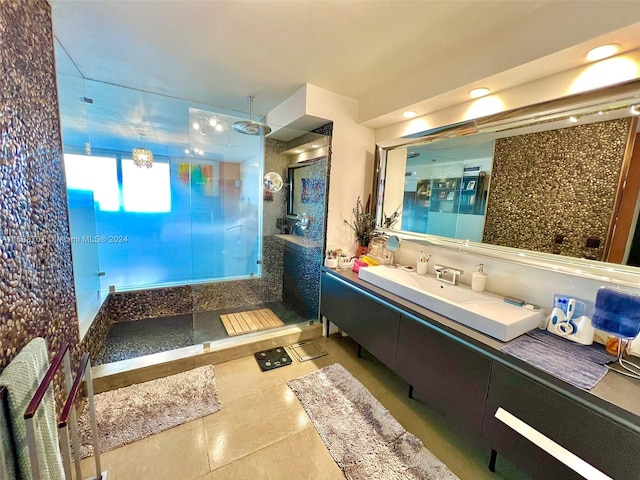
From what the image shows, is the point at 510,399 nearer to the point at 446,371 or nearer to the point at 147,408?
the point at 446,371

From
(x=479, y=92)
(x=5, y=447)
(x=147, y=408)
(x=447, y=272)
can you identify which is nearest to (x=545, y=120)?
(x=479, y=92)

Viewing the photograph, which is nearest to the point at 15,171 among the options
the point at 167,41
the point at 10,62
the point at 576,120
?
the point at 10,62

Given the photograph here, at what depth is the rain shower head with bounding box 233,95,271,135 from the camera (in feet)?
8.82

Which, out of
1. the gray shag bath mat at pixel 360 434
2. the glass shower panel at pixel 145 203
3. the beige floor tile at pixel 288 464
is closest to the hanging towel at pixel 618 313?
the gray shag bath mat at pixel 360 434

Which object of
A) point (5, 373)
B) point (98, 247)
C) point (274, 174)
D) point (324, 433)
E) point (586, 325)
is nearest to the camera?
point (5, 373)

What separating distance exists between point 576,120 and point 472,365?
1.42m

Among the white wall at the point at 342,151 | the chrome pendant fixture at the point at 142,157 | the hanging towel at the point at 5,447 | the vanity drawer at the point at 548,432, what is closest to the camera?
the hanging towel at the point at 5,447

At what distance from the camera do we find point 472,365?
1311 mm

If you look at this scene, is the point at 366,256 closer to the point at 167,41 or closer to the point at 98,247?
the point at 167,41

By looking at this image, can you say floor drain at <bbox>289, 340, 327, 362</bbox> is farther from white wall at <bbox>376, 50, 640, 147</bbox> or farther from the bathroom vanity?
white wall at <bbox>376, 50, 640, 147</bbox>

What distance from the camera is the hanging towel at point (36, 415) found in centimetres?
80

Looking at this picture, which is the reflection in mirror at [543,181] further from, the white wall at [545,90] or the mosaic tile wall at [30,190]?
the mosaic tile wall at [30,190]

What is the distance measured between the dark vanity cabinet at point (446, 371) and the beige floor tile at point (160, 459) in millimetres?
1324

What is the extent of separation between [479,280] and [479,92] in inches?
50.2
